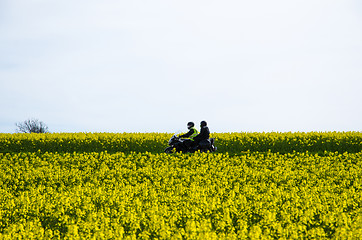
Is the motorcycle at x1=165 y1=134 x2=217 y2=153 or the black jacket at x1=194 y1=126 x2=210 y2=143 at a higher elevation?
the black jacket at x1=194 y1=126 x2=210 y2=143

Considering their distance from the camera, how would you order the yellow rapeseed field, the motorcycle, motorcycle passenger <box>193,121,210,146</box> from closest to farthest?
the yellow rapeseed field
motorcycle passenger <box>193,121,210,146</box>
the motorcycle

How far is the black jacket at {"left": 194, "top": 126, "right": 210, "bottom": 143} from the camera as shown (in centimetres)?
1938

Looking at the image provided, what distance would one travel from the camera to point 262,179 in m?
14.4

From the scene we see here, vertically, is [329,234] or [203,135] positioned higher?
[203,135]

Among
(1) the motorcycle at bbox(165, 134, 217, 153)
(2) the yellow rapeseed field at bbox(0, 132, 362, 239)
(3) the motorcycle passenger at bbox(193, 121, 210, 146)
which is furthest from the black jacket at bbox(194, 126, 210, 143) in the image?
(2) the yellow rapeseed field at bbox(0, 132, 362, 239)

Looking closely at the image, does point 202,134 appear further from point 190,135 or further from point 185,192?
point 185,192

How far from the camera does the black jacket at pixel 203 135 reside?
1938 cm

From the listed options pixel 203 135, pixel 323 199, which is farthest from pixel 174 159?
pixel 323 199

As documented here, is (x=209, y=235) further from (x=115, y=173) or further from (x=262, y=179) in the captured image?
(x=115, y=173)

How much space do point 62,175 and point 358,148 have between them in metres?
18.4

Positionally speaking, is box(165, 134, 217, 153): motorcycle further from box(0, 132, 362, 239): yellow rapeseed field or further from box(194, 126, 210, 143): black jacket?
box(0, 132, 362, 239): yellow rapeseed field

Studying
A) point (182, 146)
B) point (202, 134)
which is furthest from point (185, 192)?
point (182, 146)

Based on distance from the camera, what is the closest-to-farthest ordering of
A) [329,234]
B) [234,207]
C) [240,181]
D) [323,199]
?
1. [329,234]
2. [234,207]
3. [323,199]
4. [240,181]

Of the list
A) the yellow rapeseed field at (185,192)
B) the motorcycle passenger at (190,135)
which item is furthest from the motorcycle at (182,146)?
the yellow rapeseed field at (185,192)
